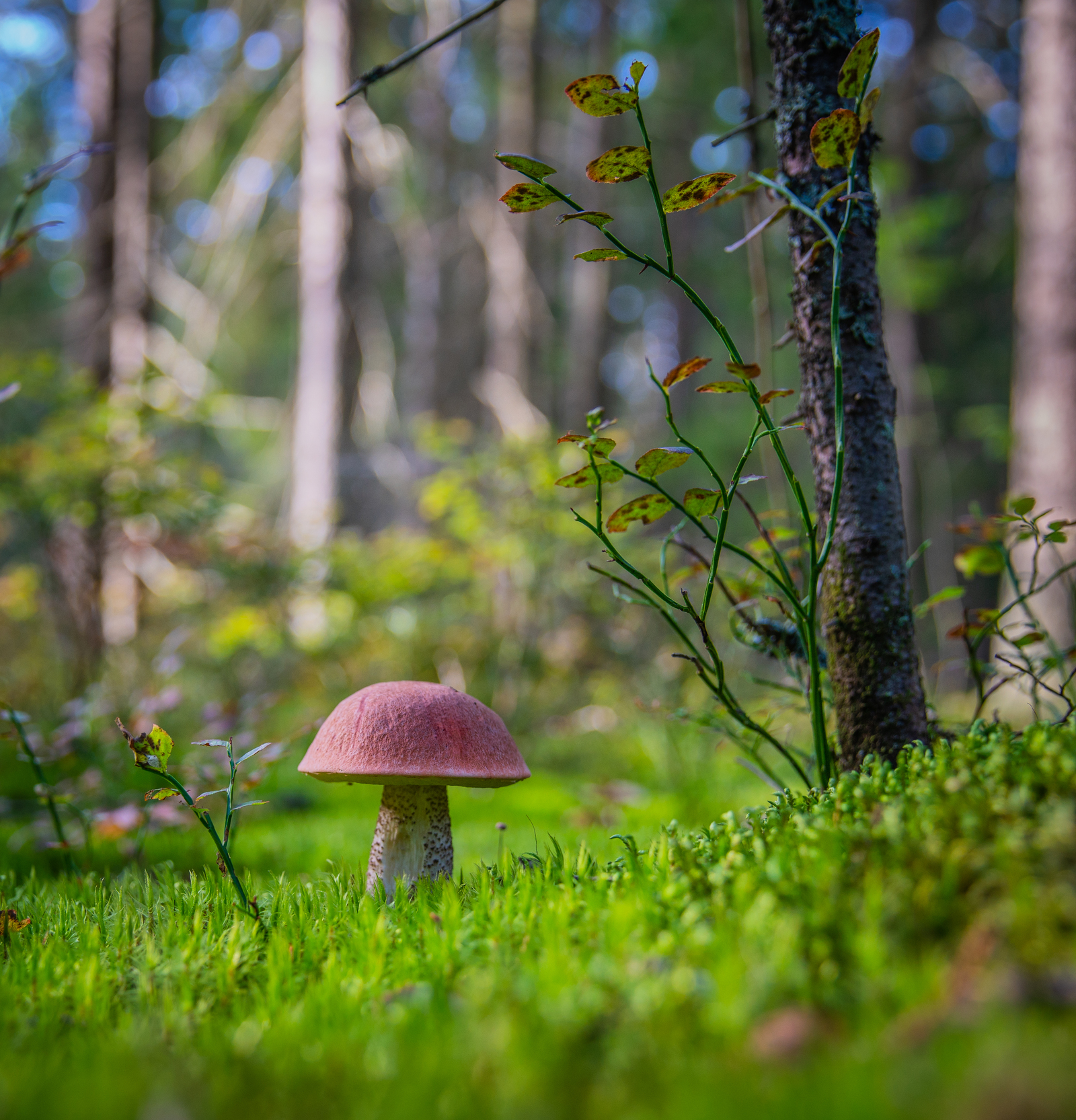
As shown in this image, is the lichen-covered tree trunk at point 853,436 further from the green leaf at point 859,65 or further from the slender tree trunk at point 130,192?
the slender tree trunk at point 130,192

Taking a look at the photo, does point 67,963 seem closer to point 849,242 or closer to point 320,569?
point 849,242

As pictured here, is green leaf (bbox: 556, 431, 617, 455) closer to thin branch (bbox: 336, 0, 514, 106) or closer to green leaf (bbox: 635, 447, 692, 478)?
green leaf (bbox: 635, 447, 692, 478)

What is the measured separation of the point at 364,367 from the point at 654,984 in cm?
756

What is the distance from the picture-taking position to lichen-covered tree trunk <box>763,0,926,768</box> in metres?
1.92

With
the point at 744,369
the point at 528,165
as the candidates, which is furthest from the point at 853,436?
the point at 528,165

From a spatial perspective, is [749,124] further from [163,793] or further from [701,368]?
[163,793]

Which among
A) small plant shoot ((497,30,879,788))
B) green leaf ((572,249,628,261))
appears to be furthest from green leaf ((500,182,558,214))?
green leaf ((572,249,628,261))

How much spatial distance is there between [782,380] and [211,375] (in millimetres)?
11304

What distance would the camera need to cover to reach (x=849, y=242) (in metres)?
1.97

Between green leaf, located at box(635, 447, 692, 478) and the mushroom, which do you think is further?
the mushroom

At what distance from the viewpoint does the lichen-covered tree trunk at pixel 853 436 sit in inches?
75.7

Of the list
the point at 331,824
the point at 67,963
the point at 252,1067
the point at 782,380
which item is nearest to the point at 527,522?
the point at 331,824

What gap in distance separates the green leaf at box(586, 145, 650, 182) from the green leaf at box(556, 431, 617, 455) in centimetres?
54

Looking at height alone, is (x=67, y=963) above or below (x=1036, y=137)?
below
